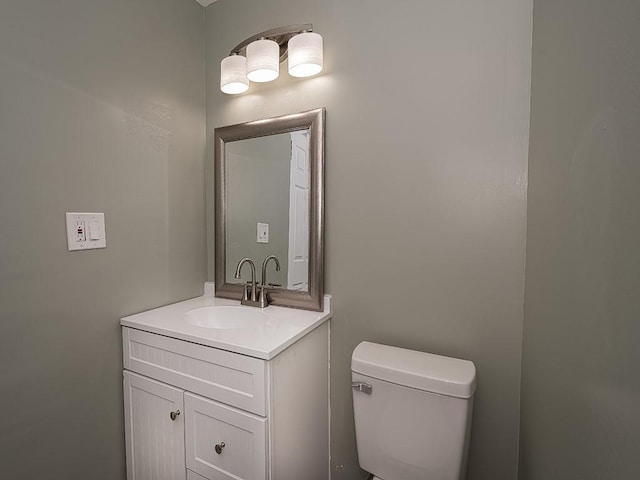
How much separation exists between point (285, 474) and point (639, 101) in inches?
51.6

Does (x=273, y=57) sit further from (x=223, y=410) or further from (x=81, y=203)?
(x=223, y=410)

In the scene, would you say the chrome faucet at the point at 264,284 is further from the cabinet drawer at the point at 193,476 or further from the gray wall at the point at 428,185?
the cabinet drawer at the point at 193,476

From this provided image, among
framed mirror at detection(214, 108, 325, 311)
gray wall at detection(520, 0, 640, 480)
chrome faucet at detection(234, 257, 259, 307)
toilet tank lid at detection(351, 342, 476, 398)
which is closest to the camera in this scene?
gray wall at detection(520, 0, 640, 480)

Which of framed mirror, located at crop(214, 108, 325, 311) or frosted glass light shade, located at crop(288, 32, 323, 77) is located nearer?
frosted glass light shade, located at crop(288, 32, 323, 77)

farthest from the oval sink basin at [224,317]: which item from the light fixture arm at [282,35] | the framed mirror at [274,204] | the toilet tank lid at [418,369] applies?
the light fixture arm at [282,35]

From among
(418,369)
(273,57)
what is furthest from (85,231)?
(418,369)

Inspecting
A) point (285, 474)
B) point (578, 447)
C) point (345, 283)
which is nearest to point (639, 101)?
point (578, 447)

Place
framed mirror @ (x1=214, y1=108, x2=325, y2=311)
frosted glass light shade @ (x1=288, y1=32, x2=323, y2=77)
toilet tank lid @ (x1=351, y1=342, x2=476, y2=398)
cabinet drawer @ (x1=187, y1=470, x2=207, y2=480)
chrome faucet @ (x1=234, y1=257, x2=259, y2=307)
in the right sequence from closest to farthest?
toilet tank lid @ (x1=351, y1=342, x2=476, y2=398) < cabinet drawer @ (x1=187, y1=470, x2=207, y2=480) < frosted glass light shade @ (x1=288, y1=32, x2=323, y2=77) < framed mirror @ (x1=214, y1=108, x2=325, y2=311) < chrome faucet @ (x1=234, y1=257, x2=259, y2=307)

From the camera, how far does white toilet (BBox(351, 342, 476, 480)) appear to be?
0.97 meters

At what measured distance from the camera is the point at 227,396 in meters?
Result: 1.03

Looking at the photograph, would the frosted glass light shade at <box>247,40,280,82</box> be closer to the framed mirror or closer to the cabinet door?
the framed mirror

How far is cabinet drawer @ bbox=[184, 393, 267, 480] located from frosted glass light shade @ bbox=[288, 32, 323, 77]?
52.1 inches

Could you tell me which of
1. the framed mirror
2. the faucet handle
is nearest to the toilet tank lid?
the framed mirror

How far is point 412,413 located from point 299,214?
89 cm
